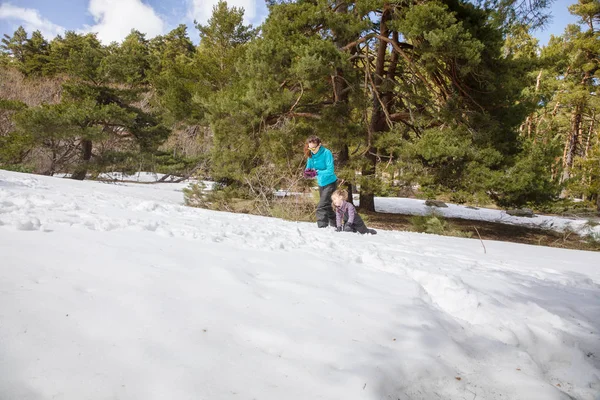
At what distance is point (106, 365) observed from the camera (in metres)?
1.01

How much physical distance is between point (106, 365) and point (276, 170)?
7.20 metres

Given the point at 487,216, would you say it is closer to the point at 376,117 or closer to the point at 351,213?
the point at 376,117

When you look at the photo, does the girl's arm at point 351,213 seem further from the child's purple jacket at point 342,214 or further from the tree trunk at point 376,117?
the tree trunk at point 376,117

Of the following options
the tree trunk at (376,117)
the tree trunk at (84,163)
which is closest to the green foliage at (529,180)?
the tree trunk at (376,117)

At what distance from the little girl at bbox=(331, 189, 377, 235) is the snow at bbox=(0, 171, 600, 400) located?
2.10 metres

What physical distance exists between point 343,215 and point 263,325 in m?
3.59

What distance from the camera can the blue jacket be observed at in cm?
498

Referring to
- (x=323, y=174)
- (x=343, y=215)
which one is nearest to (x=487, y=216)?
(x=343, y=215)

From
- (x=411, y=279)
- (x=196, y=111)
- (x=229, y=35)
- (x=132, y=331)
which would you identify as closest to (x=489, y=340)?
(x=411, y=279)

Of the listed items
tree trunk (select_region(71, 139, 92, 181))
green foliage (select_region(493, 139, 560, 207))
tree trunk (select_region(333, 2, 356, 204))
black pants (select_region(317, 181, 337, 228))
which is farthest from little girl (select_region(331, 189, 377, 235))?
tree trunk (select_region(71, 139, 92, 181))

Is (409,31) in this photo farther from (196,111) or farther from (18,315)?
(196,111)

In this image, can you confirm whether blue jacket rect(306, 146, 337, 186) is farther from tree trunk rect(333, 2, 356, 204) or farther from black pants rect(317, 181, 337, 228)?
tree trunk rect(333, 2, 356, 204)

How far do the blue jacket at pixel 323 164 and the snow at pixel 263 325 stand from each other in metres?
2.52

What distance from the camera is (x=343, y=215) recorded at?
487 cm
